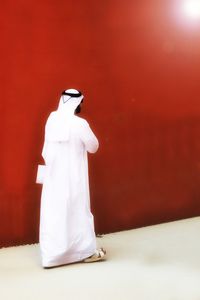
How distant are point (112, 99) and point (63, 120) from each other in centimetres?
120

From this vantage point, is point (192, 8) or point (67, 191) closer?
point (67, 191)

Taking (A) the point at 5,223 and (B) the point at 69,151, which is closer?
(B) the point at 69,151

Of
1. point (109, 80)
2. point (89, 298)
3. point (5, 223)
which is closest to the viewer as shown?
point (89, 298)

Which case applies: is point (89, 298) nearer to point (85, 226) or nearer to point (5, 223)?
point (85, 226)

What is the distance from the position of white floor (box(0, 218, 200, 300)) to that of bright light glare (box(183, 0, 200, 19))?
2.62 meters

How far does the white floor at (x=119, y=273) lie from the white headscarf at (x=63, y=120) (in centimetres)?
106

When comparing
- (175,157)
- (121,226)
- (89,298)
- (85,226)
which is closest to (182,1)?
(175,157)

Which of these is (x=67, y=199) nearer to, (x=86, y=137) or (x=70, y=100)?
(x=86, y=137)

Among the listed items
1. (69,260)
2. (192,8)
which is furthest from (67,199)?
(192,8)

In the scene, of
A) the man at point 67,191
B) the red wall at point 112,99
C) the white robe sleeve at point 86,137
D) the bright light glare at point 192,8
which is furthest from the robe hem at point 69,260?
the bright light glare at point 192,8

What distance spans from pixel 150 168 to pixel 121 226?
74 cm

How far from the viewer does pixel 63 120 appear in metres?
3.62

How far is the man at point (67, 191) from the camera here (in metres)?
3.57

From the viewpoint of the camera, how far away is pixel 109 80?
4.66m
